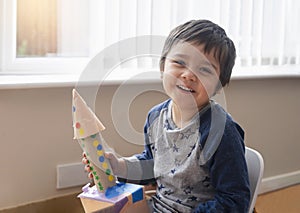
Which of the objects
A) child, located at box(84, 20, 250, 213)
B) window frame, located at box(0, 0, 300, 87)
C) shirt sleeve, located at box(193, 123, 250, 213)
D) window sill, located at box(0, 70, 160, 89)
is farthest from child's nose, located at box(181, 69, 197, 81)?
window frame, located at box(0, 0, 300, 87)

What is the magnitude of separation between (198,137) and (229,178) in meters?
0.12

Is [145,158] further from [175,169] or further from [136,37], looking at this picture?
[136,37]

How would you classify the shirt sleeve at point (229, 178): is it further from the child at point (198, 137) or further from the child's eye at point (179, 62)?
the child's eye at point (179, 62)


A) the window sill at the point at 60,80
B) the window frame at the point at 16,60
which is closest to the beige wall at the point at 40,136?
the window sill at the point at 60,80

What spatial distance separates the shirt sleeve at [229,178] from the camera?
3.08 feet

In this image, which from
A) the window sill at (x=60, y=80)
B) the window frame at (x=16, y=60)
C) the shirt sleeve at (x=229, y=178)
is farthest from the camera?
the window frame at (x=16, y=60)

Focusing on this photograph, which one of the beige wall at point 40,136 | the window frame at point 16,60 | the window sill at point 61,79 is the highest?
the window frame at point 16,60

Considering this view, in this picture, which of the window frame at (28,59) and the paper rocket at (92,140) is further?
the window frame at (28,59)

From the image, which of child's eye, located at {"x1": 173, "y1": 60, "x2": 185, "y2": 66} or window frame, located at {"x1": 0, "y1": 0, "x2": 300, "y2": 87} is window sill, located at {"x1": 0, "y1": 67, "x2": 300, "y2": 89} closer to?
window frame, located at {"x1": 0, "y1": 0, "x2": 300, "y2": 87}

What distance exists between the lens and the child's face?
1.00m

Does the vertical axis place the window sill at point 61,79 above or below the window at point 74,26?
below

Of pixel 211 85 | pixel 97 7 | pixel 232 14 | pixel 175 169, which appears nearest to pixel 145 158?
pixel 175 169

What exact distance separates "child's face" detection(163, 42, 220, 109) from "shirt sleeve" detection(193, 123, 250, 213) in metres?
0.11

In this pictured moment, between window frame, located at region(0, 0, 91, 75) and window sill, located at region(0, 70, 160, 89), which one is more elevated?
window frame, located at region(0, 0, 91, 75)
